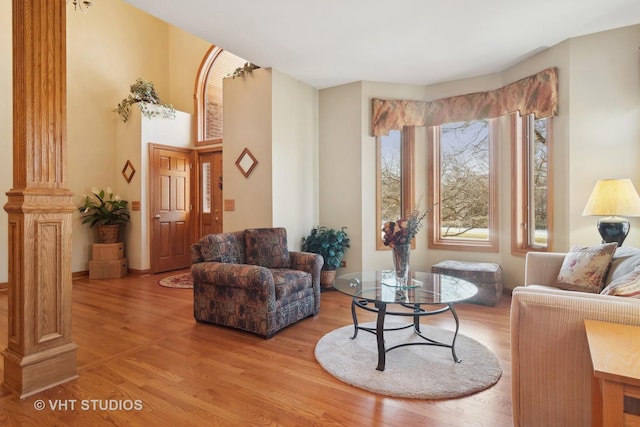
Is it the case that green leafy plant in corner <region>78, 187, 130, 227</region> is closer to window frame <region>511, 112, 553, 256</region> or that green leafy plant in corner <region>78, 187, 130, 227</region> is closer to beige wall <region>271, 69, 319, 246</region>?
beige wall <region>271, 69, 319, 246</region>

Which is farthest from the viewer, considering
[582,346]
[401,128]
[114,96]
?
[114,96]

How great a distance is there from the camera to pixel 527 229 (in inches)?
164

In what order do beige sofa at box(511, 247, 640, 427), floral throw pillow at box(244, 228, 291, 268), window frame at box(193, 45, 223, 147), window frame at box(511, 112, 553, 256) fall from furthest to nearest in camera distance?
window frame at box(193, 45, 223, 147)
window frame at box(511, 112, 553, 256)
floral throw pillow at box(244, 228, 291, 268)
beige sofa at box(511, 247, 640, 427)

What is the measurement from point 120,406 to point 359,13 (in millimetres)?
3385

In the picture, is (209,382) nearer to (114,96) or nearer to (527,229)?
(527,229)

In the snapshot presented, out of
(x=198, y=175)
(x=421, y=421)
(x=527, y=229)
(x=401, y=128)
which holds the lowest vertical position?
(x=421, y=421)

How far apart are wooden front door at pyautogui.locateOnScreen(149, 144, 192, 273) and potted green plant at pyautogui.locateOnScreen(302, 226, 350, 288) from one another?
103 inches

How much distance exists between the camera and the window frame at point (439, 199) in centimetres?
445

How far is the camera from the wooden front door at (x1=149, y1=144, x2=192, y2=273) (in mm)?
5664

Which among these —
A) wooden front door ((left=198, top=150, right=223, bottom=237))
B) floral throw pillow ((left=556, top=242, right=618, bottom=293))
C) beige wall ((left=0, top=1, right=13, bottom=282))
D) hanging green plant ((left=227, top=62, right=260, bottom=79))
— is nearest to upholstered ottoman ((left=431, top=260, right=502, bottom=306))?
floral throw pillow ((left=556, top=242, right=618, bottom=293))

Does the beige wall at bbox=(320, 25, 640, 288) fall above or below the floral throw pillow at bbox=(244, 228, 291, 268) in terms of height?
above

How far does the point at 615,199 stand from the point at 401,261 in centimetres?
195

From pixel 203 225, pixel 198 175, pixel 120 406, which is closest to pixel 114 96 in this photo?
pixel 198 175

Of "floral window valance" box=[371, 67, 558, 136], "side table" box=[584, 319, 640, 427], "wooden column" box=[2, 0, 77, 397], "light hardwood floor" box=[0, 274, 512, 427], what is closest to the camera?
"side table" box=[584, 319, 640, 427]
